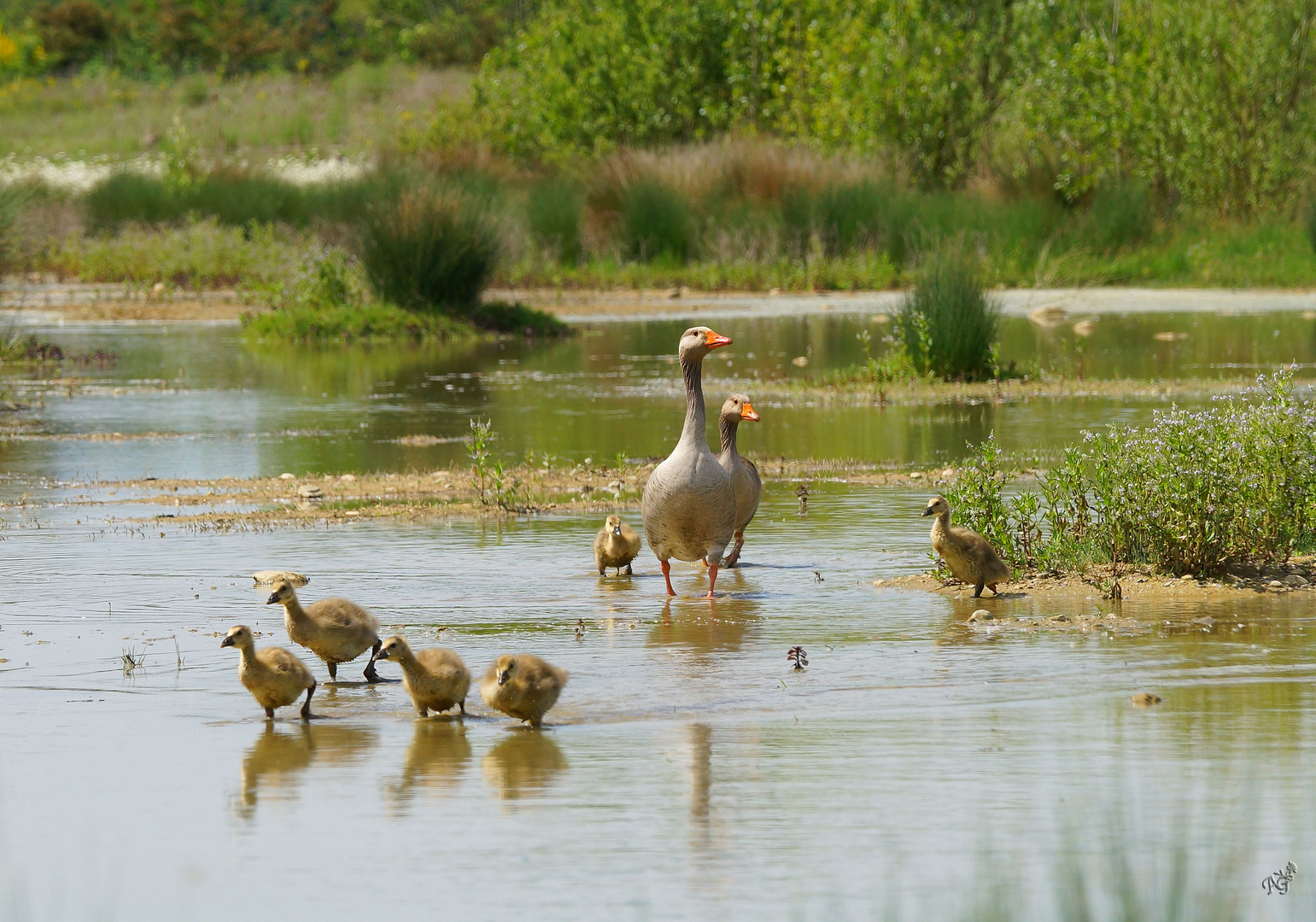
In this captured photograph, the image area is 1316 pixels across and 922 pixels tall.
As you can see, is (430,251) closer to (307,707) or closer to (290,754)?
(307,707)

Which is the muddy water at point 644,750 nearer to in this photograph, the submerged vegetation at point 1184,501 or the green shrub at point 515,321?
the submerged vegetation at point 1184,501

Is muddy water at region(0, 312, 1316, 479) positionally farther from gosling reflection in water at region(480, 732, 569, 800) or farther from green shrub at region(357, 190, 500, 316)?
gosling reflection in water at region(480, 732, 569, 800)

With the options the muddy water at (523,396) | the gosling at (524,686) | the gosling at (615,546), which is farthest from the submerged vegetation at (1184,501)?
the muddy water at (523,396)

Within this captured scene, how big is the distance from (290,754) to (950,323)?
49.6ft

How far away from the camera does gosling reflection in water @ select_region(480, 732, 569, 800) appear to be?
694 cm

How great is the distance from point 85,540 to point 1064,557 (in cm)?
647

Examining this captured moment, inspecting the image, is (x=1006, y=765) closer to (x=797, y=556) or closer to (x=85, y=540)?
(x=797, y=556)

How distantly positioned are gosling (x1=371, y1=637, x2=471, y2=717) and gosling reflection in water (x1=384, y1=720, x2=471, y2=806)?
0.45ft

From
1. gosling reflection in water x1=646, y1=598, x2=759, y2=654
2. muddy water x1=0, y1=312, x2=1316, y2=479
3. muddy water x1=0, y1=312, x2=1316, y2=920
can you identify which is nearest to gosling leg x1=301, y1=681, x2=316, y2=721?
muddy water x1=0, y1=312, x2=1316, y2=920

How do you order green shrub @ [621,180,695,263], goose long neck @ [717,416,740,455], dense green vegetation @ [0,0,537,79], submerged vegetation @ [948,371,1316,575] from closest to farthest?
submerged vegetation @ [948,371,1316,575] → goose long neck @ [717,416,740,455] → green shrub @ [621,180,695,263] → dense green vegetation @ [0,0,537,79]


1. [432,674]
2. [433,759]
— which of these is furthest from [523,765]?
[432,674]

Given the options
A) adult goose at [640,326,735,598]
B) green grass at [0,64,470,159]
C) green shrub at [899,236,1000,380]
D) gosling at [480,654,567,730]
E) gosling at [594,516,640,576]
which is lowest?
gosling at [480,654,567,730]

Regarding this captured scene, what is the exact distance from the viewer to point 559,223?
41.2 metres

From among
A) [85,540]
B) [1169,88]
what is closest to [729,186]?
[1169,88]
